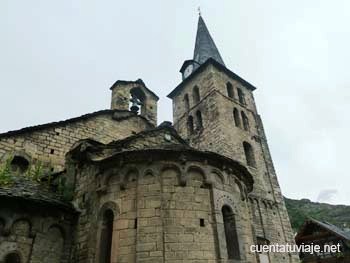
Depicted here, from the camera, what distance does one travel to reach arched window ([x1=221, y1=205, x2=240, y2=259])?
7.06 metres

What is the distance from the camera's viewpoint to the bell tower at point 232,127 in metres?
16.4

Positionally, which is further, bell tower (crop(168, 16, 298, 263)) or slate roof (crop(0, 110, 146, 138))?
bell tower (crop(168, 16, 298, 263))

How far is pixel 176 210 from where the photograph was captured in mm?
6738

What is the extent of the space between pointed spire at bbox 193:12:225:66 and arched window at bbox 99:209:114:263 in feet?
62.9

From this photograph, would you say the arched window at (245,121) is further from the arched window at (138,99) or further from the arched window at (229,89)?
the arched window at (138,99)

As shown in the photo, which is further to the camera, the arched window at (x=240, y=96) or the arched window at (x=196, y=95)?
the arched window at (x=196, y=95)

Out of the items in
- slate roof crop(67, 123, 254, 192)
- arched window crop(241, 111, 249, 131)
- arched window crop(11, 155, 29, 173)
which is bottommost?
slate roof crop(67, 123, 254, 192)

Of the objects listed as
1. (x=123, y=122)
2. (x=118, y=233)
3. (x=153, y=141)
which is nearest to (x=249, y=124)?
(x=123, y=122)

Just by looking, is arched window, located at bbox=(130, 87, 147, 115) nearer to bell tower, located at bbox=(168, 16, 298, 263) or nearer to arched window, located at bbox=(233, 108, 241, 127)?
bell tower, located at bbox=(168, 16, 298, 263)

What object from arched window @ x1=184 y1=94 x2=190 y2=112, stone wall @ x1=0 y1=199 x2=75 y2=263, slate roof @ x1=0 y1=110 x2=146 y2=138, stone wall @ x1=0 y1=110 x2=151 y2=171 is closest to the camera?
stone wall @ x1=0 y1=199 x2=75 y2=263

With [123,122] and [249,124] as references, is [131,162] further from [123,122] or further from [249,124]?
[249,124]

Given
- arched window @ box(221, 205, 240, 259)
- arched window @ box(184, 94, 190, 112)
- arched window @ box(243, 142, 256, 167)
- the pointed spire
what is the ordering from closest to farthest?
arched window @ box(221, 205, 240, 259), arched window @ box(243, 142, 256, 167), arched window @ box(184, 94, 190, 112), the pointed spire

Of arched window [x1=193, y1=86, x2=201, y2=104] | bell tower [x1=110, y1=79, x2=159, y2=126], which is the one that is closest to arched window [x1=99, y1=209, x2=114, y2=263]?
bell tower [x1=110, y1=79, x2=159, y2=126]

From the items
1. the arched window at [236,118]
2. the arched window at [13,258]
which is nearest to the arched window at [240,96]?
the arched window at [236,118]
